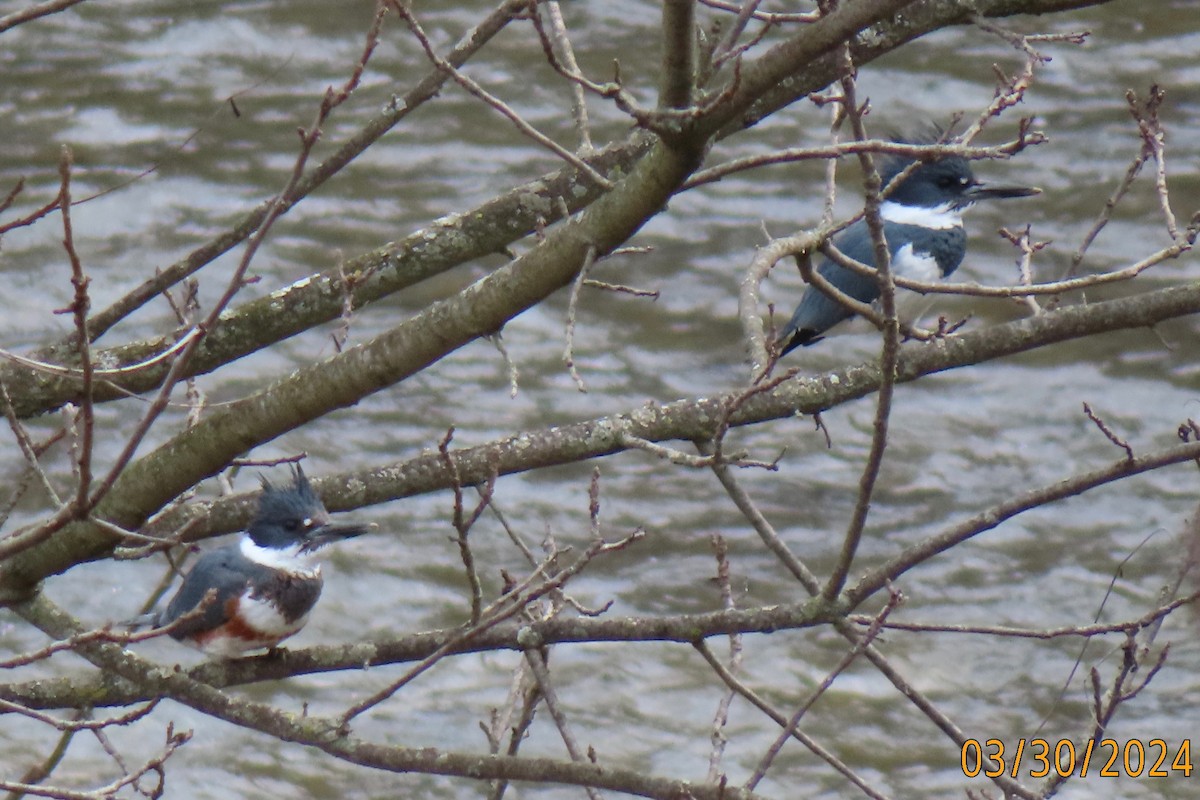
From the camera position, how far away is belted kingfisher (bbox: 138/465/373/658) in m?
Result: 3.72

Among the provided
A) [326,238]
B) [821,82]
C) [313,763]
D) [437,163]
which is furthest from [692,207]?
[821,82]

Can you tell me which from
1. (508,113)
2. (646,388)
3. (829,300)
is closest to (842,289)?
(829,300)

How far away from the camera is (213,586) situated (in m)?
3.85

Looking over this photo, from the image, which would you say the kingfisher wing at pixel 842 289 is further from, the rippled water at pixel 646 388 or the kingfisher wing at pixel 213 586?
the kingfisher wing at pixel 213 586

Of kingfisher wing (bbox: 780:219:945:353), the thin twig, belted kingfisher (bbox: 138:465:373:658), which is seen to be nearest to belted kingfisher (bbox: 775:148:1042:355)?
kingfisher wing (bbox: 780:219:945:353)

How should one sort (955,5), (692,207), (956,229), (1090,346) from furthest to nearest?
(692,207) < (1090,346) < (956,229) < (955,5)

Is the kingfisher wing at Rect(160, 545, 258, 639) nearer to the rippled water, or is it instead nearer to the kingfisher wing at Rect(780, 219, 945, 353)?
the kingfisher wing at Rect(780, 219, 945, 353)

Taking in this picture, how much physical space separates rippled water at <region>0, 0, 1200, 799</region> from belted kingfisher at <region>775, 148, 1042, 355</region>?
1.02 meters

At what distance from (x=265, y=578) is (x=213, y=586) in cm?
12

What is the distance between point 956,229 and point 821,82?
7.58 feet

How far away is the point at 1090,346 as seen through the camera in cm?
818

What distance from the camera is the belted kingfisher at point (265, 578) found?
3725 millimetres

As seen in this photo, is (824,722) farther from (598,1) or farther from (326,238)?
(598,1)

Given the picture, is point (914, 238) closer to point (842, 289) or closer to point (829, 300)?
point (842, 289)
